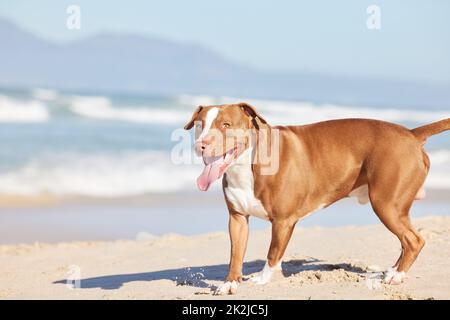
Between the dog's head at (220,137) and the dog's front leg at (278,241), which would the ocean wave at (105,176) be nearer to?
the dog's front leg at (278,241)

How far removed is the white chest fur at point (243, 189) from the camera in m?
6.44

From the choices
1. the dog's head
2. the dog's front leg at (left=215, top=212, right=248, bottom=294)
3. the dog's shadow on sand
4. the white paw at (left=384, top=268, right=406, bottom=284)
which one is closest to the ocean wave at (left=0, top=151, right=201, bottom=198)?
the dog's shadow on sand

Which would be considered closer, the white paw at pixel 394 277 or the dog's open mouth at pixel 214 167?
the dog's open mouth at pixel 214 167

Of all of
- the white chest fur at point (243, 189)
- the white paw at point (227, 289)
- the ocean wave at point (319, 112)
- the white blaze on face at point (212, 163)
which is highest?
the white blaze on face at point (212, 163)

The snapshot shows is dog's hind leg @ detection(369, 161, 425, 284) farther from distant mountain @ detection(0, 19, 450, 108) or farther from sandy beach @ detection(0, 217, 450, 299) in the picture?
distant mountain @ detection(0, 19, 450, 108)

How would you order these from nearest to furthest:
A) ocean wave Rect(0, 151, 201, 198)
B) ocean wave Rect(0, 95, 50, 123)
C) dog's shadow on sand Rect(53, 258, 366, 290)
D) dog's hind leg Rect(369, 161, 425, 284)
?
1. dog's hind leg Rect(369, 161, 425, 284)
2. dog's shadow on sand Rect(53, 258, 366, 290)
3. ocean wave Rect(0, 151, 201, 198)
4. ocean wave Rect(0, 95, 50, 123)

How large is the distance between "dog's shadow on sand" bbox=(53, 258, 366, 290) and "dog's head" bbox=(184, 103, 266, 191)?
1.20m

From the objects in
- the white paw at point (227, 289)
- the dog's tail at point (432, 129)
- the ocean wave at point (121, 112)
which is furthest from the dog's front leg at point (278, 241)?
the ocean wave at point (121, 112)

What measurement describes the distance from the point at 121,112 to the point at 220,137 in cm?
2233

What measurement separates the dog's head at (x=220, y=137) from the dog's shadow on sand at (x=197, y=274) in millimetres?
1196

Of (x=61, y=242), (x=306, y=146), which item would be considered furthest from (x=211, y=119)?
(x=61, y=242)

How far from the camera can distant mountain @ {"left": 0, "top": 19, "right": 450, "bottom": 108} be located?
44906 mm

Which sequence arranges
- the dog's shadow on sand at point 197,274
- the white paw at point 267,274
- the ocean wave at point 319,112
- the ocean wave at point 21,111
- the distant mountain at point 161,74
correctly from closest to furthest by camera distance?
the white paw at point 267,274, the dog's shadow on sand at point 197,274, the ocean wave at point 21,111, the ocean wave at point 319,112, the distant mountain at point 161,74

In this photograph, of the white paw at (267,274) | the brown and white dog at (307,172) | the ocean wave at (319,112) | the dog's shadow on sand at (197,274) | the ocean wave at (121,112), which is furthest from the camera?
the ocean wave at (319,112)
